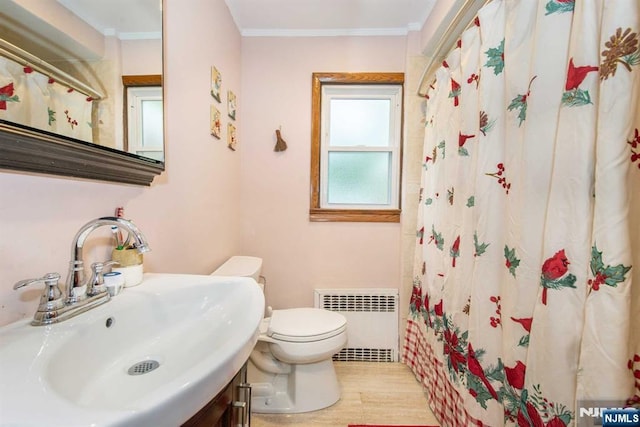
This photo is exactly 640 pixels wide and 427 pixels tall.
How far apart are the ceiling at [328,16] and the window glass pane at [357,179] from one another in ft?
2.72

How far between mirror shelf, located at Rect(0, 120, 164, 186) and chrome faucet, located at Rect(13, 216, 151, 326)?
0.47ft

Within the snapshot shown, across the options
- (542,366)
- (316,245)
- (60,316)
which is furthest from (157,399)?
(316,245)

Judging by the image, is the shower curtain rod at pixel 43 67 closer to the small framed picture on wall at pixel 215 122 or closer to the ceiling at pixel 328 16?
the small framed picture on wall at pixel 215 122

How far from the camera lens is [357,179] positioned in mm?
1975

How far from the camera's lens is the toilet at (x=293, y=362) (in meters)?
1.35

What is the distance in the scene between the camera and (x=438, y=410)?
1.34m

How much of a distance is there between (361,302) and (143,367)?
1.44 metres

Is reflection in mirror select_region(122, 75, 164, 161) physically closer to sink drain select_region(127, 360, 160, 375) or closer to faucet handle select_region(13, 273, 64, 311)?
faucet handle select_region(13, 273, 64, 311)

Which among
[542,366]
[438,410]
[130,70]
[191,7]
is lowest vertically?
[438,410]

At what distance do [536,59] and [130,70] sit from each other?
3.79ft

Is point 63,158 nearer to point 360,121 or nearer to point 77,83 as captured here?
point 77,83

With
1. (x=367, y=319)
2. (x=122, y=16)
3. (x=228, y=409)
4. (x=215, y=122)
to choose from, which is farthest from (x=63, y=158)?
(x=367, y=319)

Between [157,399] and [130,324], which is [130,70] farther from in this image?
[157,399]

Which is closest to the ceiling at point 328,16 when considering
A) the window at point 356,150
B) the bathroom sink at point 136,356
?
the window at point 356,150
